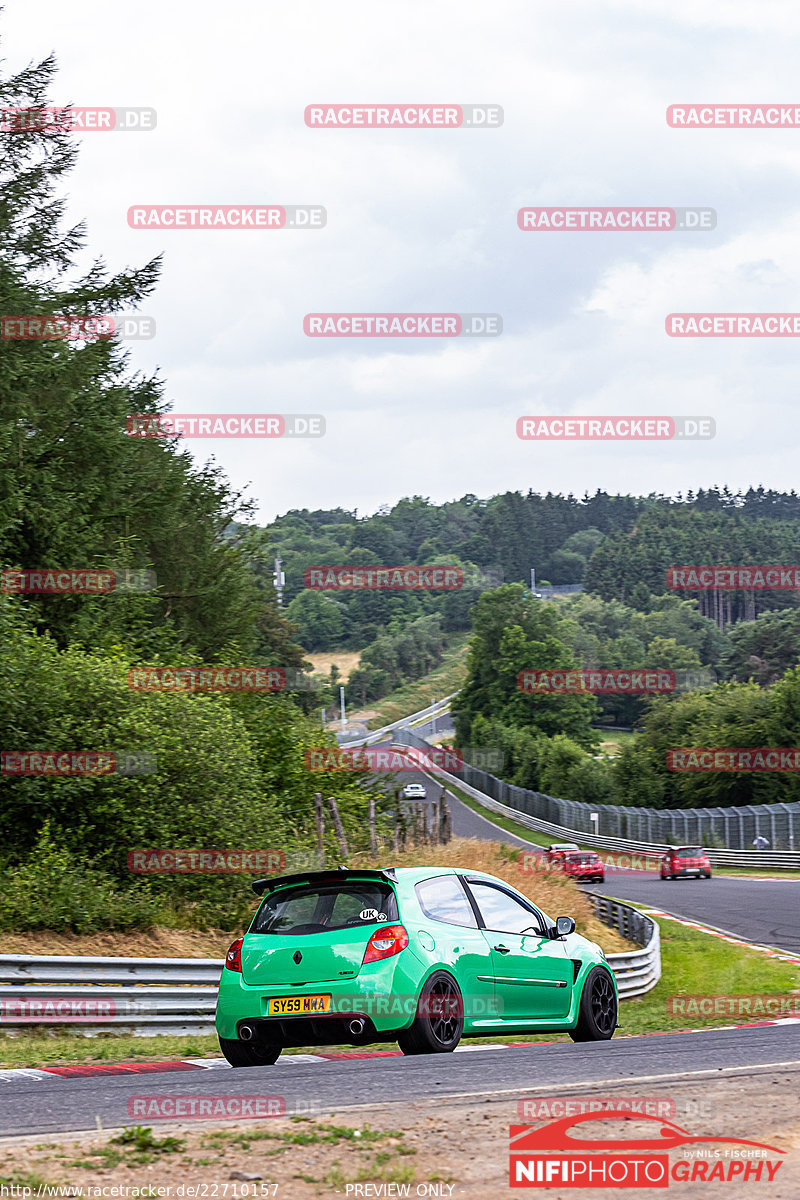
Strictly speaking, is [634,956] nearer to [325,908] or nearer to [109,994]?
[109,994]

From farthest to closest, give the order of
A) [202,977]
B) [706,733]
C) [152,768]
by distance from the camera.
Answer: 1. [706,733]
2. [152,768]
3. [202,977]

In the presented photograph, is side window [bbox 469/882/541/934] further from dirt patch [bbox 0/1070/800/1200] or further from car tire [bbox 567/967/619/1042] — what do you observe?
dirt patch [bbox 0/1070/800/1200]

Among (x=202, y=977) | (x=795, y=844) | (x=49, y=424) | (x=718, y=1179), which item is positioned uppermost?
(x=49, y=424)

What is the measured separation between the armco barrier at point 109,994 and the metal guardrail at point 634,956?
630cm

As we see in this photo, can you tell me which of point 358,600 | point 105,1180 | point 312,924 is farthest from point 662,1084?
point 358,600

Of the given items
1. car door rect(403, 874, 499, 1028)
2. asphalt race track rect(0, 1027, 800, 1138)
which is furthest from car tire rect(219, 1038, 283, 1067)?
car door rect(403, 874, 499, 1028)

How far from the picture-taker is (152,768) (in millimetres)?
17688

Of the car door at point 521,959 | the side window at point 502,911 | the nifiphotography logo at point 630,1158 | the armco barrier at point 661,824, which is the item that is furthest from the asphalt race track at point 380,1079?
the armco barrier at point 661,824

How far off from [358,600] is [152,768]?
574ft

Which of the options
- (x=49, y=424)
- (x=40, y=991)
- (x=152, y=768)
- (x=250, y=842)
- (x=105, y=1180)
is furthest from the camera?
(x=49, y=424)

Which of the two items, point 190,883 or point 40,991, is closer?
point 40,991

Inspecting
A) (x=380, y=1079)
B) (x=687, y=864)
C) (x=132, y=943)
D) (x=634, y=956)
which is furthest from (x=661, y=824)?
(x=380, y=1079)

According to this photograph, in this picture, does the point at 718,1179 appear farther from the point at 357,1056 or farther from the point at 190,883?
the point at 190,883

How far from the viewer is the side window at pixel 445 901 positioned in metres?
9.41
